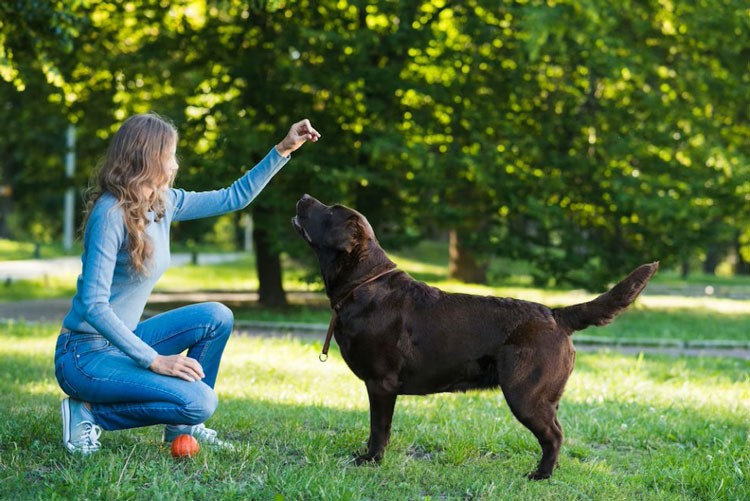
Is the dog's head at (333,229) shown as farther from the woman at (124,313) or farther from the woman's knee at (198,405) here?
the woman's knee at (198,405)

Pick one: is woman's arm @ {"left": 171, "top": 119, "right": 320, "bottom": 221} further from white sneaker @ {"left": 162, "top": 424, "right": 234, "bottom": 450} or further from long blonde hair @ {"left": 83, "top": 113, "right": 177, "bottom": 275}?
white sneaker @ {"left": 162, "top": 424, "right": 234, "bottom": 450}

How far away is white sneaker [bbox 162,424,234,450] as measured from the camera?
471 centimetres

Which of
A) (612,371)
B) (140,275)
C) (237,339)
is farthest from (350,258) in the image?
(237,339)

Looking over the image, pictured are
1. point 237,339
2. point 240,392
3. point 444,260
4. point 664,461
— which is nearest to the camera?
point 664,461

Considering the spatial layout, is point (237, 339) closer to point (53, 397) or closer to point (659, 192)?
point (53, 397)

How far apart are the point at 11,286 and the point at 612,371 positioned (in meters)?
13.6

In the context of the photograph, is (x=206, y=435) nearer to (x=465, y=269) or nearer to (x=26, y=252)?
(x=465, y=269)

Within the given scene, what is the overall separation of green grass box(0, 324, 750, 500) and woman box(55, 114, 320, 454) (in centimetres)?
24

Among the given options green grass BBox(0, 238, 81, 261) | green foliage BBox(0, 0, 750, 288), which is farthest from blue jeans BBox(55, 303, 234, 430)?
green grass BBox(0, 238, 81, 261)

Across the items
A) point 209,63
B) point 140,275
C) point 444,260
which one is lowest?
point 444,260

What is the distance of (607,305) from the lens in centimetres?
432

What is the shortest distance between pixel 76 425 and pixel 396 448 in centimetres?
175

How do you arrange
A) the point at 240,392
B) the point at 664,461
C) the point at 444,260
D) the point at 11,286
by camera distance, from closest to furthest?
1. the point at 664,461
2. the point at 240,392
3. the point at 11,286
4. the point at 444,260

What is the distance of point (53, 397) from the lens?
20.4 feet
